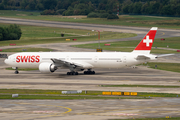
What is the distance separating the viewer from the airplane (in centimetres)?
5843

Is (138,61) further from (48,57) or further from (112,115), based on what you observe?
(112,115)

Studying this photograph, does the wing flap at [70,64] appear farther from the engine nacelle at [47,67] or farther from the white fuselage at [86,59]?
the engine nacelle at [47,67]

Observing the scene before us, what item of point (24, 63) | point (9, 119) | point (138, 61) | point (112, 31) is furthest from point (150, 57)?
point (112, 31)

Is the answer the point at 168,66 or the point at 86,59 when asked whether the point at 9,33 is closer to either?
the point at 86,59

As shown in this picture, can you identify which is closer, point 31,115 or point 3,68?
point 31,115

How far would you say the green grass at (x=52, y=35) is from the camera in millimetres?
131200

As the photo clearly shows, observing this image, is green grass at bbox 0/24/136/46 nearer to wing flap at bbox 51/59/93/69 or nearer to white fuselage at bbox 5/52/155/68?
white fuselage at bbox 5/52/155/68

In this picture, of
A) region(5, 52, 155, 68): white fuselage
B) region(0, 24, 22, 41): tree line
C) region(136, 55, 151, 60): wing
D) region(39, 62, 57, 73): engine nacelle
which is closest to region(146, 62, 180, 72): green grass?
region(136, 55, 151, 60): wing

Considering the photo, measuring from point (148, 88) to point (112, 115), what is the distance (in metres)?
16.4

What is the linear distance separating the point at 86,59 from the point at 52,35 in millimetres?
92086

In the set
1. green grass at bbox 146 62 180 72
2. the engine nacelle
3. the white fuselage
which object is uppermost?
the white fuselage

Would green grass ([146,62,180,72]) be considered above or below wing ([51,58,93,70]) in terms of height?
below

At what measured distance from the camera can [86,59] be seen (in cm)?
6106

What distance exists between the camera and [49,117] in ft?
95.8
